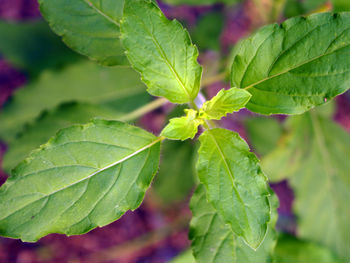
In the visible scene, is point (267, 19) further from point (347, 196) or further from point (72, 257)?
point (72, 257)

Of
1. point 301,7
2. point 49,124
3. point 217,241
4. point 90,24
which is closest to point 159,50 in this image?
point 90,24

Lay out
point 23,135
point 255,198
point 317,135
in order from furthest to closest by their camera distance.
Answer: point 317,135 → point 23,135 → point 255,198

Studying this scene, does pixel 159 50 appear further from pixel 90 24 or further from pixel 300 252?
pixel 300 252

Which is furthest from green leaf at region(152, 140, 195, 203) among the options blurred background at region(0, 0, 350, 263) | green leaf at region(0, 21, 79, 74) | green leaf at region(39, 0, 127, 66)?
green leaf at region(39, 0, 127, 66)

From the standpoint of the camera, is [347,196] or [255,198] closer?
[255,198]

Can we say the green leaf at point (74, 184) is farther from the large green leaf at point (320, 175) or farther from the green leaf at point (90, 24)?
the large green leaf at point (320, 175)

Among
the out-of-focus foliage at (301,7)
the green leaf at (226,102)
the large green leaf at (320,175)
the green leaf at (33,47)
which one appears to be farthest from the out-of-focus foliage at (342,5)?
the green leaf at (33,47)

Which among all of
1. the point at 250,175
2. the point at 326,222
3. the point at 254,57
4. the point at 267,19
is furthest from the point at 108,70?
the point at 326,222

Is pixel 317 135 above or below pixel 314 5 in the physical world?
below
